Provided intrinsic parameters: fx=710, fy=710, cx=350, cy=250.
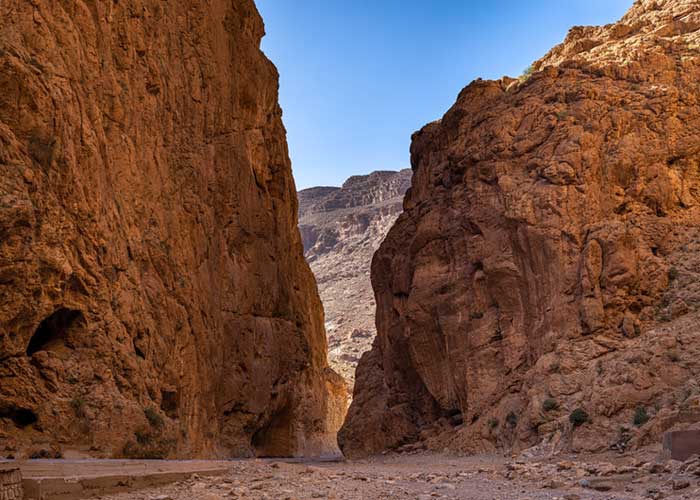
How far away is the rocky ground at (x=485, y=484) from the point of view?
10375 mm

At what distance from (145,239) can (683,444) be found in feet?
53.6

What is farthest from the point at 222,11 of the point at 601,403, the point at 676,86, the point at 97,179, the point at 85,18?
the point at 601,403

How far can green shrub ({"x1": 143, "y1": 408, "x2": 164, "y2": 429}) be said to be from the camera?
1791 cm

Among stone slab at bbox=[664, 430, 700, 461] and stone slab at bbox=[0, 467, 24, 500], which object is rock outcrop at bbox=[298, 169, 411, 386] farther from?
stone slab at bbox=[0, 467, 24, 500]

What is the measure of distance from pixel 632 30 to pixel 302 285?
932 inches

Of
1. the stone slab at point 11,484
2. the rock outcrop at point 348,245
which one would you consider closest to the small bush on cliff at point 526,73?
the stone slab at point 11,484

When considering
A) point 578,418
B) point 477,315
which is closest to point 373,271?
point 477,315

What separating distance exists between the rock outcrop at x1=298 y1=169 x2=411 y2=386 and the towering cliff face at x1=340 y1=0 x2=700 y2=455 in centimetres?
4029

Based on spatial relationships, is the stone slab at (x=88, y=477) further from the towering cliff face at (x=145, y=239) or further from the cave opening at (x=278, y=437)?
the cave opening at (x=278, y=437)

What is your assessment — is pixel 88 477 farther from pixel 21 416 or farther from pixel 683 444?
pixel 683 444

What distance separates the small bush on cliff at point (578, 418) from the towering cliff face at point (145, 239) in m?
10.2

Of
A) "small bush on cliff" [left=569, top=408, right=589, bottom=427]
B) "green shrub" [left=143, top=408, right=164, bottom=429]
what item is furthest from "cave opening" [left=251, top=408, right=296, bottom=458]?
"small bush on cliff" [left=569, top=408, right=589, bottom=427]

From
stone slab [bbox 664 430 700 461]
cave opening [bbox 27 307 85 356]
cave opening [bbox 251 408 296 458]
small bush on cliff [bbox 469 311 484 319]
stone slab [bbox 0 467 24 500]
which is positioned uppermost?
cave opening [bbox 27 307 85 356]

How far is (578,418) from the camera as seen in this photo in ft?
57.8
